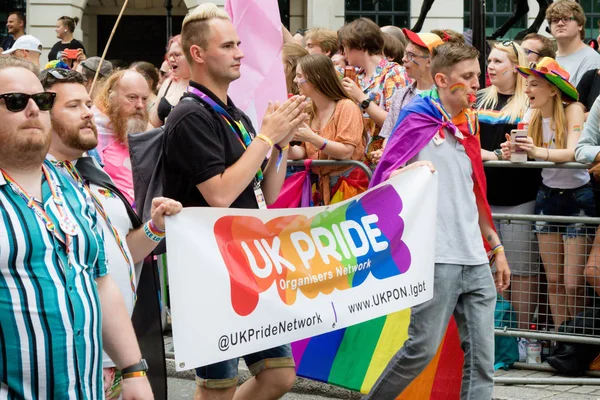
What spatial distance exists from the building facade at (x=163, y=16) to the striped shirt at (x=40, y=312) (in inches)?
907

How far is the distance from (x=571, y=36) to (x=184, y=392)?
4878mm

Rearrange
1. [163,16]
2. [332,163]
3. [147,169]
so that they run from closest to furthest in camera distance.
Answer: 1. [147,169]
2. [332,163]
3. [163,16]

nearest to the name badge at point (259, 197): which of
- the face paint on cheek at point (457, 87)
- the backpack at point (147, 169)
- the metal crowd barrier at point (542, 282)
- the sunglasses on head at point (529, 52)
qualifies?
the backpack at point (147, 169)

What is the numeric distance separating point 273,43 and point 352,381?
2.16 metres

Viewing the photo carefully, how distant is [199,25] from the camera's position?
4.98 meters

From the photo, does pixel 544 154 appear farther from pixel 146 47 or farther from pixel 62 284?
pixel 146 47

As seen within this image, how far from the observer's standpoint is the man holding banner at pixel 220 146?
4711 mm

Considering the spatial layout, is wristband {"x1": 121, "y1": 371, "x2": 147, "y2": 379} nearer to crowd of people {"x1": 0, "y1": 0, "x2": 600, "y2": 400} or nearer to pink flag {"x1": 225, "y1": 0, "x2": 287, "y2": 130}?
crowd of people {"x1": 0, "y1": 0, "x2": 600, "y2": 400}

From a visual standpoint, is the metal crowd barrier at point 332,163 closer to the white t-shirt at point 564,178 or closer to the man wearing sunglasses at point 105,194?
the white t-shirt at point 564,178

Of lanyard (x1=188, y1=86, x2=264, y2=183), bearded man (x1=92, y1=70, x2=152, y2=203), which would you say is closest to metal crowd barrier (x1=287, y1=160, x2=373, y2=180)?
bearded man (x1=92, y1=70, x2=152, y2=203)

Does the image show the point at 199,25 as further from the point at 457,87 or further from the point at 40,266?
the point at 40,266

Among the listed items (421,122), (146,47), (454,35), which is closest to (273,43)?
(421,122)

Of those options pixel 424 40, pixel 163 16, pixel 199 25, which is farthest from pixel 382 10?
pixel 199 25

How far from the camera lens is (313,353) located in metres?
6.71
